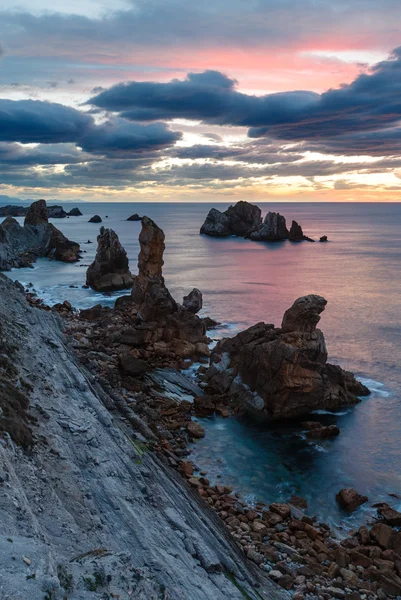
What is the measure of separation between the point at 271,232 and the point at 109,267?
103m

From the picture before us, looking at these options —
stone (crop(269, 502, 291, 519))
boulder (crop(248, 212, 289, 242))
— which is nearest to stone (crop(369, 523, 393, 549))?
stone (crop(269, 502, 291, 519))

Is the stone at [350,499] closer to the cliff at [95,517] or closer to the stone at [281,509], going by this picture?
the stone at [281,509]

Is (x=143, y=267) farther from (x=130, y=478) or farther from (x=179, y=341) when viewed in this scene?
(x=130, y=478)

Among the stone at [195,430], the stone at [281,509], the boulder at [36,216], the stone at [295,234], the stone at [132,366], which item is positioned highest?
the boulder at [36,216]

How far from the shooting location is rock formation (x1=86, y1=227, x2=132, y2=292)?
70812 mm

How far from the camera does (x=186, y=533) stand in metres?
17.2

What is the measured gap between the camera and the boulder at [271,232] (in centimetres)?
16788

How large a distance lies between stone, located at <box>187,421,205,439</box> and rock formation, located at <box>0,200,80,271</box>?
7879cm

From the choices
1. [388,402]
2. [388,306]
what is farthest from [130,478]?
[388,306]

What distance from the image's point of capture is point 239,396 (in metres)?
35.0

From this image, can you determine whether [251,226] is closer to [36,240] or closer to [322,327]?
[36,240]

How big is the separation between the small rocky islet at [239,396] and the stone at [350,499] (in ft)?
0.17

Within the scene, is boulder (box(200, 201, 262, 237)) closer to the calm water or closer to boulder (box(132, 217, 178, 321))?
the calm water

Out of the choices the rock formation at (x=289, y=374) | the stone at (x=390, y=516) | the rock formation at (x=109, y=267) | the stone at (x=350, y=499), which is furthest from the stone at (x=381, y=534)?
the rock formation at (x=109, y=267)
